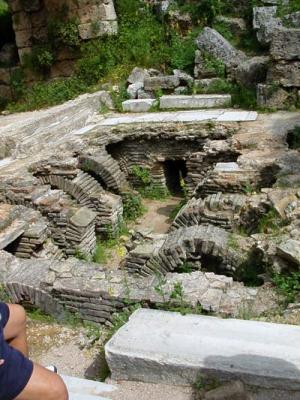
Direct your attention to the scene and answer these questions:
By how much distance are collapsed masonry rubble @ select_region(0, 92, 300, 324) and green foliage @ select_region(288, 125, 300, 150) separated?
0.78ft

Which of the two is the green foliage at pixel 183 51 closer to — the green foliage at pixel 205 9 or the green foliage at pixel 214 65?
the green foliage at pixel 205 9

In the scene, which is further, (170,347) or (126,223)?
(126,223)

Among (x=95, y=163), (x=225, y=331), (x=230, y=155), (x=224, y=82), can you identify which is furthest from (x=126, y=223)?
(x=225, y=331)

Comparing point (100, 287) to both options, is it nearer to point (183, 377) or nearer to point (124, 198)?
point (183, 377)

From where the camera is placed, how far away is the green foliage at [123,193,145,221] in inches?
338

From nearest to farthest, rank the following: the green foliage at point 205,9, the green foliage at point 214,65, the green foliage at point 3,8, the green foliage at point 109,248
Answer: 1. the green foliage at point 109,248
2. the green foliage at point 214,65
3. the green foliage at point 205,9
4. the green foliage at point 3,8

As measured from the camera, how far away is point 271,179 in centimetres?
686

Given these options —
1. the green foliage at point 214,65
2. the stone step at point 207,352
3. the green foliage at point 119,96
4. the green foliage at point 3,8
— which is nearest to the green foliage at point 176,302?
the stone step at point 207,352

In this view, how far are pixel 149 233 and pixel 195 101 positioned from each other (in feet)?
15.5

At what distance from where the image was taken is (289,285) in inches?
159

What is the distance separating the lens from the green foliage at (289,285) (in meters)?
3.93

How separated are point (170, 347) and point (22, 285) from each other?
218cm

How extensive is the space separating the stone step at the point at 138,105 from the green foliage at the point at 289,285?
7360mm

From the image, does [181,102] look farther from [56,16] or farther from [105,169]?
[56,16]
